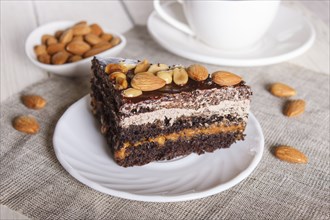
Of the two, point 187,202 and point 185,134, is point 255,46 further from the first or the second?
point 187,202

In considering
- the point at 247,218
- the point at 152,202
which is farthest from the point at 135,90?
the point at 247,218

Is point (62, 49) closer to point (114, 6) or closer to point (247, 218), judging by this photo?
point (114, 6)

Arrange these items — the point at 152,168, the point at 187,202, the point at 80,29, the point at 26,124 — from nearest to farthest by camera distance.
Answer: the point at 187,202 < the point at 152,168 < the point at 26,124 < the point at 80,29

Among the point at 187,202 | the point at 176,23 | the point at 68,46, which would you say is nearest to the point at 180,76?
the point at 187,202

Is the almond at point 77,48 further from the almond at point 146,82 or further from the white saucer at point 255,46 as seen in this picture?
the almond at point 146,82

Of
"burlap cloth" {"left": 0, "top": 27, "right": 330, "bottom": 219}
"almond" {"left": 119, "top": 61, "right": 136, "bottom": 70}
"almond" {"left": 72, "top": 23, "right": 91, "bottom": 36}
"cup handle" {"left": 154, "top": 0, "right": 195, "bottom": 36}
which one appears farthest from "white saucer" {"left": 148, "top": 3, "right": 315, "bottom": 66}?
"almond" {"left": 119, "top": 61, "right": 136, "bottom": 70}

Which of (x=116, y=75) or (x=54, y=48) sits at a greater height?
(x=116, y=75)

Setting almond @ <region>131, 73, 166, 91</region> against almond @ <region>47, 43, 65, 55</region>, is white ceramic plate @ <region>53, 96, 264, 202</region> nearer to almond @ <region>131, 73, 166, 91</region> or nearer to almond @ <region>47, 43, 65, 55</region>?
almond @ <region>131, 73, 166, 91</region>
